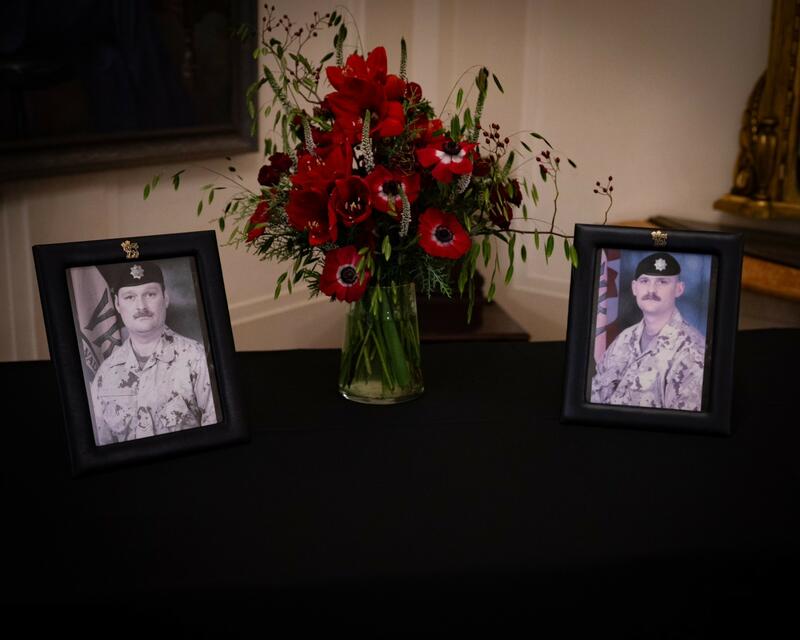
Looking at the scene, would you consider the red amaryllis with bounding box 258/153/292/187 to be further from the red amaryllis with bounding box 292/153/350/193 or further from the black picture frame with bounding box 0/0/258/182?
the black picture frame with bounding box 0/0/258/182

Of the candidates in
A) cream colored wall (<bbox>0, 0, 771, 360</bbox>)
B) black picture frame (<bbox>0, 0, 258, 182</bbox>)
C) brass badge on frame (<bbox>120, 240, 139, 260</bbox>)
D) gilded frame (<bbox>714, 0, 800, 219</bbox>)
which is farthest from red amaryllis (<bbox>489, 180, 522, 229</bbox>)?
gilded frame (<bbox>714, 0, 800, 219</bbox>)

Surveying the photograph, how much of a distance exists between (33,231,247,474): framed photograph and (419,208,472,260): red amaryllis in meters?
0.32

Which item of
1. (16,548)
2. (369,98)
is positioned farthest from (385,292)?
(16,548)

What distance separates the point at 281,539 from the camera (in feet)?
3.94

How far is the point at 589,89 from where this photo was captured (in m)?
4.28

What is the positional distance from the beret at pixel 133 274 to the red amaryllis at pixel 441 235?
15.7 inches

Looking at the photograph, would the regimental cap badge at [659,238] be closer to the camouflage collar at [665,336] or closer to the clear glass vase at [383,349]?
the camouflage collar at [665,336]

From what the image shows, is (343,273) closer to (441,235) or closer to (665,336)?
(441,235)

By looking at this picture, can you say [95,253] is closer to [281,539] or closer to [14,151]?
[281,539]

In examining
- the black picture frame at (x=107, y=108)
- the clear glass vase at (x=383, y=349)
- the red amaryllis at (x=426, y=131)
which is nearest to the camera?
the red amaryllis at (x=426, y=131)

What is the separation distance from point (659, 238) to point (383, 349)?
0.48 metres

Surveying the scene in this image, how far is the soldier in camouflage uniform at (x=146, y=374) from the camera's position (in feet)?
4.49

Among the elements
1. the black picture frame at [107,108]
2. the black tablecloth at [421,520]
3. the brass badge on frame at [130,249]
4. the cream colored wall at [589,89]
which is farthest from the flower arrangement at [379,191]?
the cream colored wall at [589,89]

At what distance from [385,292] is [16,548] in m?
0.67
